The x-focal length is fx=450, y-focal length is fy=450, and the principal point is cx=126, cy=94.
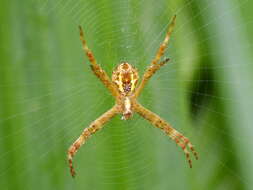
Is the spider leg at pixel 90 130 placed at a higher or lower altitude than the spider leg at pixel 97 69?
lower

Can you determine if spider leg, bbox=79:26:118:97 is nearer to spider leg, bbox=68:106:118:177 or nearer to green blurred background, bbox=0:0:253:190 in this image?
green blurred background, bbox=0:0:253:190

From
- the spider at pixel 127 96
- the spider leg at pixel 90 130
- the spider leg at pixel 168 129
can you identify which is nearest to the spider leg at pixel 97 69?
the spider at pixel 127 96

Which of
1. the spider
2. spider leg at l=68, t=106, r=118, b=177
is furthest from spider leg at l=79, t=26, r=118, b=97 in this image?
spider leg at l=68, t=106, r=118, b=177

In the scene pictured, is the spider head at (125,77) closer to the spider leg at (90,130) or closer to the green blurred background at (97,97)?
the green blurred background at (97,97)

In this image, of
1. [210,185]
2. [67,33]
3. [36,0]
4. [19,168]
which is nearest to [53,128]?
[19,168]

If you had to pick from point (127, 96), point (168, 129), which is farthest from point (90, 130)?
point (168, 129)

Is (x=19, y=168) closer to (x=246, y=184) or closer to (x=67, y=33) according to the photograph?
(x=67, y=33)
